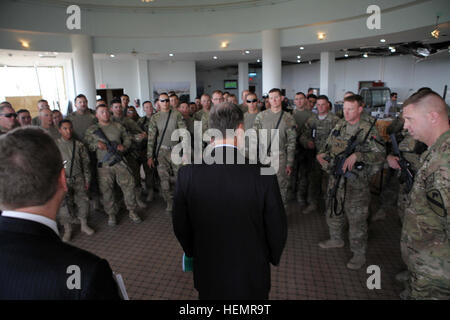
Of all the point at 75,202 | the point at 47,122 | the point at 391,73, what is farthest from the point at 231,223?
the point at 391,73

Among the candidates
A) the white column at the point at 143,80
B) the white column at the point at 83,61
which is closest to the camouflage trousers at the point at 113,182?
the white column at the point at 83,61

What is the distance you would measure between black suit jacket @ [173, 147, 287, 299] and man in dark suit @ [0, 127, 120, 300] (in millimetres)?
748

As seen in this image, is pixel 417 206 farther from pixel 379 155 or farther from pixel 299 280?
pixel 299 280

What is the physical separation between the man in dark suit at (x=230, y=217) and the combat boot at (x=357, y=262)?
182cm

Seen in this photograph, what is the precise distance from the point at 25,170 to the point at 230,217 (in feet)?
3.25

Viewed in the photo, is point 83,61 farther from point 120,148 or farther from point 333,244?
point 333,244

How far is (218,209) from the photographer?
5.26 feet

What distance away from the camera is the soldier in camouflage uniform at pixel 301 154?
4.82m

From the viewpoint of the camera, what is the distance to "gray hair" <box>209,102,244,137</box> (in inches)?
61.7

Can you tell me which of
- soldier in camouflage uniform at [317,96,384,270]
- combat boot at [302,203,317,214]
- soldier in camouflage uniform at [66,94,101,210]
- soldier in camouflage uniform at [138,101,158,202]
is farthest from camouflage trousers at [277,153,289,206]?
soldier in camouflage uniform at [66,94,101,210]

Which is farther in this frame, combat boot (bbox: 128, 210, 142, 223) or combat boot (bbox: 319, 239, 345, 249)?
combat boot (bbox: 128, 210, 142, 223)

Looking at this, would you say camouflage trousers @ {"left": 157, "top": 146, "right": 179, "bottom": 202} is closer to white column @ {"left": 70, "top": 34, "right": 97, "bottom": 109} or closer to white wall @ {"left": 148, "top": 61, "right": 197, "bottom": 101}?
white column @ {"left": 70, "top": 34, "right": 97, "bottom": 109}

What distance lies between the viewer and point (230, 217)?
1.61 meters

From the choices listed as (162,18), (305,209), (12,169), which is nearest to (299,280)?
(305,209)
